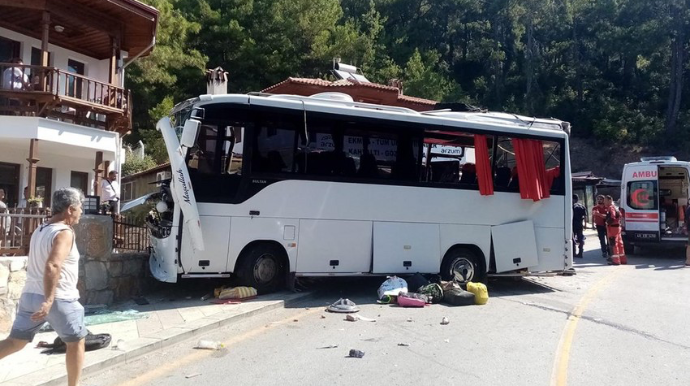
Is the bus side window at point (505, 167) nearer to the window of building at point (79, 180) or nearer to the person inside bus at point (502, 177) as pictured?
the person inside bus at point (502, 177)

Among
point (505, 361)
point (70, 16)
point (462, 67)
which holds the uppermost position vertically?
point (462, 67)

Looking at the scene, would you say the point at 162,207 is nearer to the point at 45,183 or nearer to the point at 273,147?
the point at 273,147

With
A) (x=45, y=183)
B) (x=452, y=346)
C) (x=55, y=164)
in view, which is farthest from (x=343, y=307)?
(x=45, y=183)

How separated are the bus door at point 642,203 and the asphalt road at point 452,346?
690cm

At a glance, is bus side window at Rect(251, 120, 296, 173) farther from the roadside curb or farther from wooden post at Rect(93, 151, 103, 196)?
wooden post at Rect(93, 151, 103, 196)

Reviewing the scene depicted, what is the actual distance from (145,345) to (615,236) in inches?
556

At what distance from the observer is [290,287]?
1032cm

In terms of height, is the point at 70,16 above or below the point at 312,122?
above

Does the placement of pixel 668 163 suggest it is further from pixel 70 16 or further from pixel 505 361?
pixel 70 16

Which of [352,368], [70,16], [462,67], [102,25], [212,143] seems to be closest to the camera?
[352,368]

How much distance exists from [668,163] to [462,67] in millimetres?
44225

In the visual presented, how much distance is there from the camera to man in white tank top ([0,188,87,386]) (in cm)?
485

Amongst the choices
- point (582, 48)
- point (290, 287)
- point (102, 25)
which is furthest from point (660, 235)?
point (582, 48)

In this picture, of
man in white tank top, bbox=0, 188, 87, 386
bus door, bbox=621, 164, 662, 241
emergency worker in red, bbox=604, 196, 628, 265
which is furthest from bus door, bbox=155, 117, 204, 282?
bus door, bbox=621, 164, 662, 241
